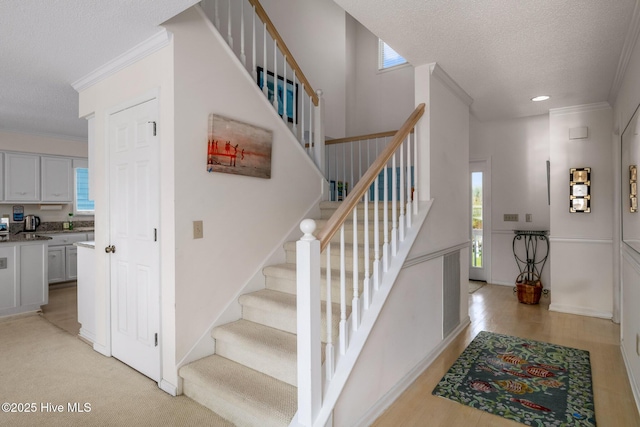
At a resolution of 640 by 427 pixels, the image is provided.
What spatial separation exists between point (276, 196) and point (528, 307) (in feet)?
12.0

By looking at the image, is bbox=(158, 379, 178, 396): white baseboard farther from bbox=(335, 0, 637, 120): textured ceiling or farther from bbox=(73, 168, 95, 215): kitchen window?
bbox=(73, 168, 95, 215): kitchen window

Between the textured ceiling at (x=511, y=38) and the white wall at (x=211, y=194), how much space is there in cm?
100

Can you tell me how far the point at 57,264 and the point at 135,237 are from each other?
4235 millimetres

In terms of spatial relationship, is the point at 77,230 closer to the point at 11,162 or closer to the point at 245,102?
the point at 11,162

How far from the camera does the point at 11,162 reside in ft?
18.2

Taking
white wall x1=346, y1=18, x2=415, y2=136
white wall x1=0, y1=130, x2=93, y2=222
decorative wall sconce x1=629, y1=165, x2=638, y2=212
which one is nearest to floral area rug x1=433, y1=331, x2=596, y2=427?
decorative wall sconce x1=629, y1=165, x2=638, y2=212

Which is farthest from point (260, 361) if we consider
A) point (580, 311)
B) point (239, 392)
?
point (580, 311)

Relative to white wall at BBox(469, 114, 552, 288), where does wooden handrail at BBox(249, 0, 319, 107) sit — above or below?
above

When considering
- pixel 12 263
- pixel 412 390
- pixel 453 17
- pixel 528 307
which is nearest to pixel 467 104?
pixel 453 17

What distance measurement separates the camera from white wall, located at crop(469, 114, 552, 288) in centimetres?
524

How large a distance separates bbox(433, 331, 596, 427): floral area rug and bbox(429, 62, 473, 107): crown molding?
2.44 m

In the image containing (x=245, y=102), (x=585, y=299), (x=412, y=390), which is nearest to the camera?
(x=412, y=390)

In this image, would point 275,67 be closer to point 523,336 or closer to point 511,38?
point 511,38

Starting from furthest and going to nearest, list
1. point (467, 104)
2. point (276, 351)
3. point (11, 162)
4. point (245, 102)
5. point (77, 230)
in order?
point (77, 230) → point (11, 162) → point (467, 104) → point (245, 102) → point (276, 351)
